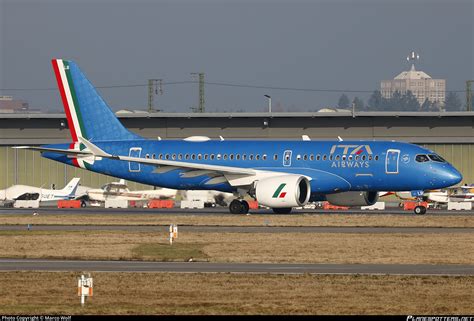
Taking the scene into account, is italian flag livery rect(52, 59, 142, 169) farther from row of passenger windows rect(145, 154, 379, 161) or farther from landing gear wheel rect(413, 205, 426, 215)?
landing gear wheel rect(413, 205, 426, 215)

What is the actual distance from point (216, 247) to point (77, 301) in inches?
551

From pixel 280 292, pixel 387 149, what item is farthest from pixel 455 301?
pixel 387 149

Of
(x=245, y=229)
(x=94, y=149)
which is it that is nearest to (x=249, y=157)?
(x=94, y=149)

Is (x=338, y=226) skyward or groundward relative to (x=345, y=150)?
groundward

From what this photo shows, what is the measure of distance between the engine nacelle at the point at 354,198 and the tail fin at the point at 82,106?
47.5 ft

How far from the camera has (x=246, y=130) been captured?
301 feet

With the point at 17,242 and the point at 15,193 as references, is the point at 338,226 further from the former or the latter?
the point at 15,193

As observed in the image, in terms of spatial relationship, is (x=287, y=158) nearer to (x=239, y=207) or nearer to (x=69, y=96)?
(x=239, y=207)

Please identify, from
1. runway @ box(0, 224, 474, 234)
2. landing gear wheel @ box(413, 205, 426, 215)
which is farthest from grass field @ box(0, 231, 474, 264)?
landing gear wheel @ box(413, 205, 426, 215)

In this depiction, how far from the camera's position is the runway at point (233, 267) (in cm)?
3120

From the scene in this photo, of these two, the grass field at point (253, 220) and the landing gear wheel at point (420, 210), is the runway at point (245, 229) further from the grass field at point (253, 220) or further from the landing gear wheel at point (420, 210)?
the landing gear wheel at point (420, 210)

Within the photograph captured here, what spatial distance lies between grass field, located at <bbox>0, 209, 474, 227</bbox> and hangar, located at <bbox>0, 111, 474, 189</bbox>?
32886 mm

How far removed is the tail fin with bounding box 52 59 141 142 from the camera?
66.9 metres

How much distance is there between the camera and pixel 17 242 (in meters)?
40.6
